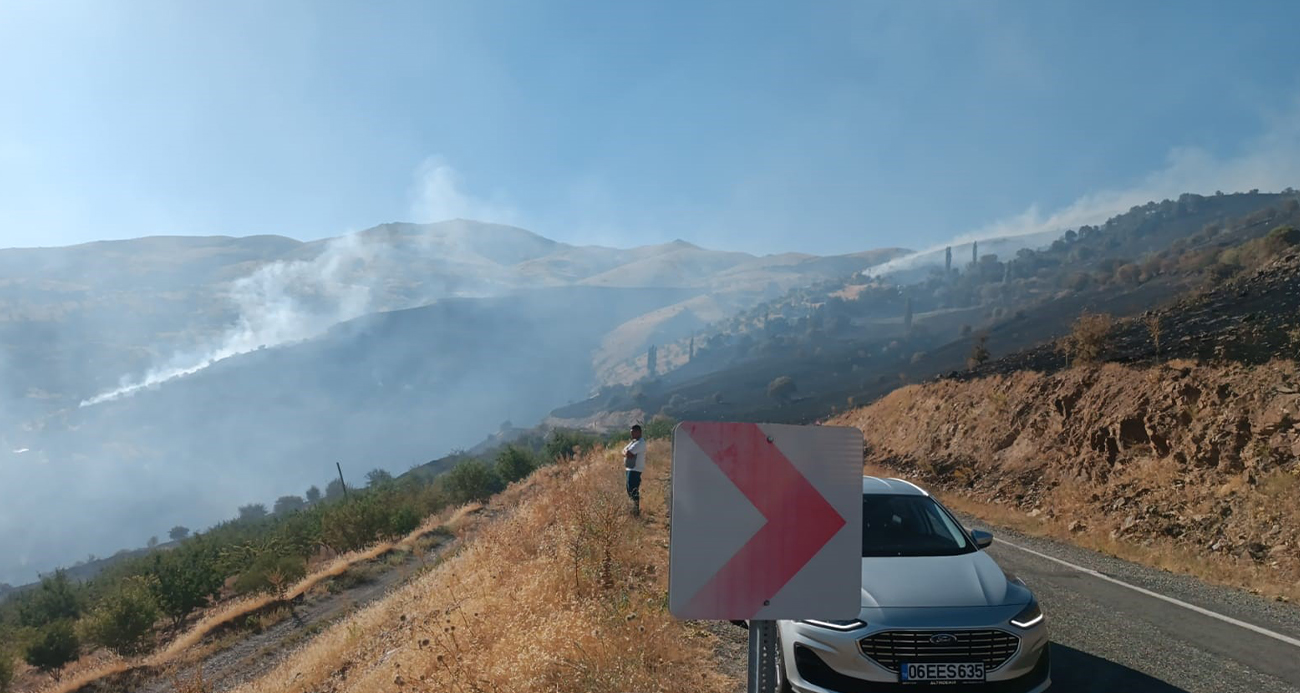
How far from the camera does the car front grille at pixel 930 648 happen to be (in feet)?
14.5

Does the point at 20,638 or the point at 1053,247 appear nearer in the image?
the point at 20,638

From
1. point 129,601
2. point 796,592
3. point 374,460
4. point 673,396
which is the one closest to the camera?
point 796,592

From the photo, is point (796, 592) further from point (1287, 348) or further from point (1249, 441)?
point (1287, 348)

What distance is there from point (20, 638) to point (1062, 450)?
119 feet

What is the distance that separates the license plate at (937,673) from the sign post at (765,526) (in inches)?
79.4

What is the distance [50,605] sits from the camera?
37.0 m

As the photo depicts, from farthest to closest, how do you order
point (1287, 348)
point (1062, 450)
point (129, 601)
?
1. point (129, 601)
2. point (1062, 450)
3. point (1287, 348)

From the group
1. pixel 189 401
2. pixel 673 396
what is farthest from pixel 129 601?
pixel 189 401

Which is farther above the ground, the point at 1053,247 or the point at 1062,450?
the point at 1053,247

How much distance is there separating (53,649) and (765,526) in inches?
1312

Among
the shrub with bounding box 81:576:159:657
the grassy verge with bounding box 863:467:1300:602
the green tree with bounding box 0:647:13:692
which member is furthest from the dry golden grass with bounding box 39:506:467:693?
the grassy verge with bounding box 863:467:1300:602

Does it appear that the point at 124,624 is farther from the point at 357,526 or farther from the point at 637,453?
the point at 637,453

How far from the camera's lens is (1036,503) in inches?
656

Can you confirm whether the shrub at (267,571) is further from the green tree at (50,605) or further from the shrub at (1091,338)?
the shrub at (1091,338)
